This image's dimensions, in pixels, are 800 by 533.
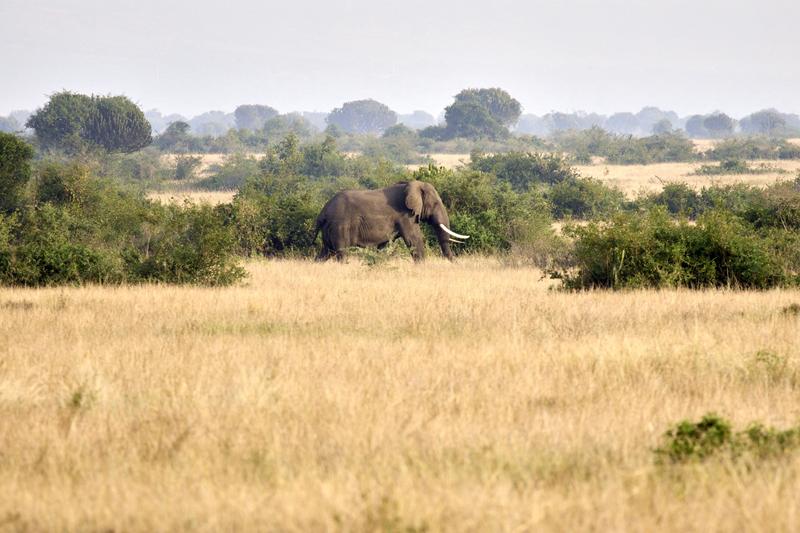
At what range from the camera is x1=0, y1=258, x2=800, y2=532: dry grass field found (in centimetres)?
510

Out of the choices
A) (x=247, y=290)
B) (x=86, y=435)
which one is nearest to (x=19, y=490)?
(x=86, y=435)

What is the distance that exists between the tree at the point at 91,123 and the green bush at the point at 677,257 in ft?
177

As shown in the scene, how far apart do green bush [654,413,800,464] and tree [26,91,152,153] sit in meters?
62.2

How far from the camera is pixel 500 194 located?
26000mm

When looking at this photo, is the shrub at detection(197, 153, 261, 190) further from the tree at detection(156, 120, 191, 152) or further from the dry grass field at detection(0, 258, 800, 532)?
the dry grass field at detection(0, 258, 800, 532)

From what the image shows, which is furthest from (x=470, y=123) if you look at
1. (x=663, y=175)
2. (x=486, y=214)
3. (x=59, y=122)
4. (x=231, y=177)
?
(x=486, y=214)

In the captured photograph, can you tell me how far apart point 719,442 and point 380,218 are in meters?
16.4

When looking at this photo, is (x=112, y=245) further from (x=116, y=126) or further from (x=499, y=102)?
(x=499, y=102)

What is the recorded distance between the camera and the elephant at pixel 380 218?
2217cm

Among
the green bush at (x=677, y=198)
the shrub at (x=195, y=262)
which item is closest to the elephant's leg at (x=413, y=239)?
the shrub at (x=195, y=262)

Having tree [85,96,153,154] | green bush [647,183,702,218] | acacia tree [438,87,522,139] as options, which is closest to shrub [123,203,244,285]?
green bush [647,183,702,218]

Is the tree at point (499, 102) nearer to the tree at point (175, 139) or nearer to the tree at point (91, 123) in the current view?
the tree at point (175, 139)

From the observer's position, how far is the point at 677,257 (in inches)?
604

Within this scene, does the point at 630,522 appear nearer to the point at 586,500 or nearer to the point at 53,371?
the point at 586,500
